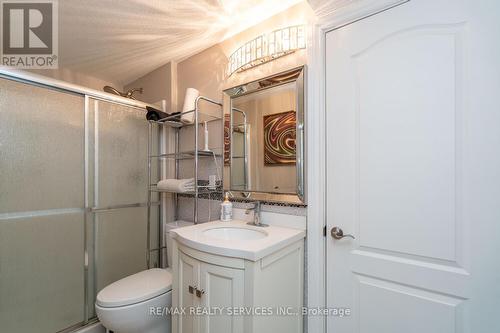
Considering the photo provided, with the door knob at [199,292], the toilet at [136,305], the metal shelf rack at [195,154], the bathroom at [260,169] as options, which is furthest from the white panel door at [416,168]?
the toilet at [136,305]

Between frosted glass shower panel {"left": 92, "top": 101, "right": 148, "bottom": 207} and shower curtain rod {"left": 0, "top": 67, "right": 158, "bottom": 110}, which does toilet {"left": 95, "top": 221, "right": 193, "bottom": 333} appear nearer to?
frosted glass shower panel {"left": 92, "top": 101, "right": 148, "bottom": 207}

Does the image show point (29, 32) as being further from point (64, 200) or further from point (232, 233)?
point (232, 233)

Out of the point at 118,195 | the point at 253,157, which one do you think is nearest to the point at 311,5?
the point at 253,157

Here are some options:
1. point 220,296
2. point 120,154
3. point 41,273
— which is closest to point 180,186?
point 120,154

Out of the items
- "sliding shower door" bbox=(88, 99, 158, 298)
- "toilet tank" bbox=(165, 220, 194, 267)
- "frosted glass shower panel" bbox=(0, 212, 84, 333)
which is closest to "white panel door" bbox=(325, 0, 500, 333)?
"toilet tank" bbox=(165, 220, 194, 267)

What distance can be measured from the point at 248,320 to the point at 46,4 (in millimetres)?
1966

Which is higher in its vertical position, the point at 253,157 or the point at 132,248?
the point at 253,157

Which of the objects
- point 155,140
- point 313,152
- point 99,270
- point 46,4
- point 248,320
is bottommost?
point 99,270

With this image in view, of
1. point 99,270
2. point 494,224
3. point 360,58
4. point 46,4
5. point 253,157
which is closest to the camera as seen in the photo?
point 494,224

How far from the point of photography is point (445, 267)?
892mm

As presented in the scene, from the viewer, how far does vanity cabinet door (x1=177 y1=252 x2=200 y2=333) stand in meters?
1.00

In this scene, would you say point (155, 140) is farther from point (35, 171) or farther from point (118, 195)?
point (35, 171)

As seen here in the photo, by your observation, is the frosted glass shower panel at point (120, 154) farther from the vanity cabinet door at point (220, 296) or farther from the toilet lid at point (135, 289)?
the vanity cabinet door at point (220, 296)

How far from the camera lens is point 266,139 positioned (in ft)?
4.61
